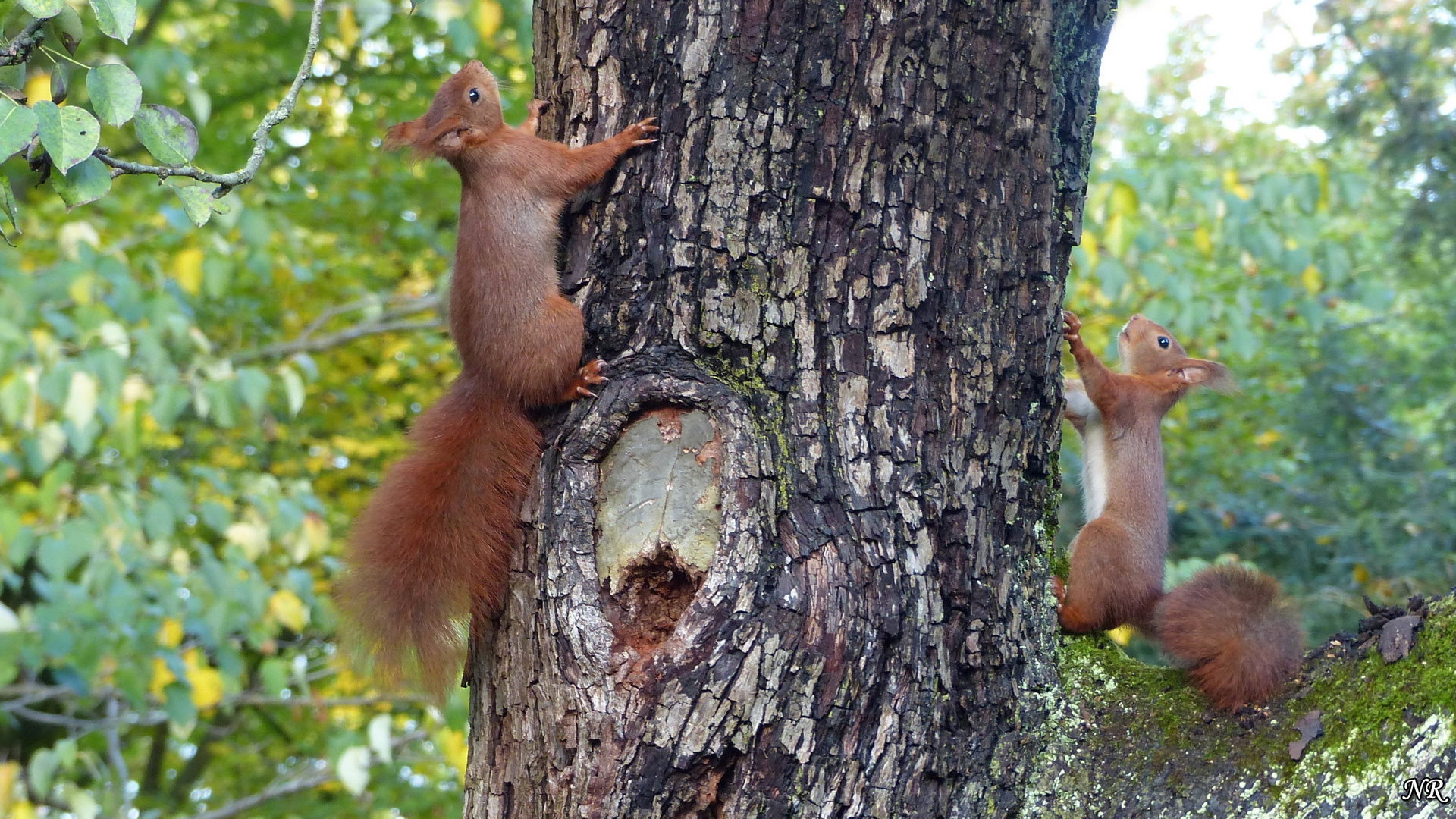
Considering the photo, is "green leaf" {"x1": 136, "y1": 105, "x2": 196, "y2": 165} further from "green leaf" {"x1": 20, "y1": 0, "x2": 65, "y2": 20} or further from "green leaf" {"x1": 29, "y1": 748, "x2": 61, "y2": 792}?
"green leaf" {"x1": 29, "y1": 748, "x2": 61, "y2": 792}

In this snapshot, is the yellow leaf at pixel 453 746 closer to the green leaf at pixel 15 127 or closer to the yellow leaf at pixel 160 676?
the yellow leaf at pixel 160 676

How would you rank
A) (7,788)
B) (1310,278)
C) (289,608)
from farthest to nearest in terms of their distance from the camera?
1. (1310,278)
2. (289,608)
3. (7,788)

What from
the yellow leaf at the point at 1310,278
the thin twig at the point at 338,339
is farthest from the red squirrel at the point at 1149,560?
the thin twig at the point at 338,339

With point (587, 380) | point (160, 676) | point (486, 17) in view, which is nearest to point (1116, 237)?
point (486, 17)

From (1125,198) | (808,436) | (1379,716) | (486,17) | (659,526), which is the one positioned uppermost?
(486,17)

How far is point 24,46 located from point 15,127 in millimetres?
217

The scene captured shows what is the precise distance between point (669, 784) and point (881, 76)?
1001 mm

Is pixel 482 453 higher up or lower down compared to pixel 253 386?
lower down

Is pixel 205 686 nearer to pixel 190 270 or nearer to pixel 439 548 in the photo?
pixel 190 270

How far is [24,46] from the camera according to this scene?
1.43 m

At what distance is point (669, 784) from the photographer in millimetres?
1440

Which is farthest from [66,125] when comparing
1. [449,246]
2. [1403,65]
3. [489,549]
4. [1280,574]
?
[449,246]

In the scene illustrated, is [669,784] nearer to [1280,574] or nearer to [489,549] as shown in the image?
[489,549]

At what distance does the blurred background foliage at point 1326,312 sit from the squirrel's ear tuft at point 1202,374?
460mm
